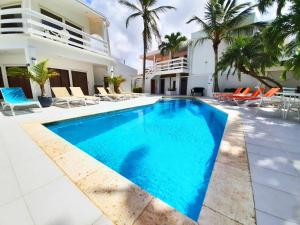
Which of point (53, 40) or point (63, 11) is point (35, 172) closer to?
point (53, 40)

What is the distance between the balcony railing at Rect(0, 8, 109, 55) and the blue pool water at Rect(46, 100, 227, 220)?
581 cm

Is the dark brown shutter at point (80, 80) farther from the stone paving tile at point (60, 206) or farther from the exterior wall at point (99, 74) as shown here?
the stone paving tile at point (60, 206)

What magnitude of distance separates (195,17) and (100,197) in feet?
57.4

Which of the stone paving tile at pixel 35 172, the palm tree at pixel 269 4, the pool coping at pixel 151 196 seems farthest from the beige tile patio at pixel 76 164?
the palm tree at pixel 269 4

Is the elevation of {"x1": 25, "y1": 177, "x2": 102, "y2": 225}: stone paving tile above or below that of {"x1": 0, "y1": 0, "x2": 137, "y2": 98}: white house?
below

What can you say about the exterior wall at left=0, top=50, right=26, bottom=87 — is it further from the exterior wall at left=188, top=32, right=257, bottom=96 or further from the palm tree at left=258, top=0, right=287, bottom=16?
the exterior wall at left=188, top=32, right=257, bottom=96

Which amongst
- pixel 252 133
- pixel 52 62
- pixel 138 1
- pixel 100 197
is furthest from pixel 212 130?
pixel 138 1

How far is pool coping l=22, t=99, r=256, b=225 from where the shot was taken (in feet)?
4.89

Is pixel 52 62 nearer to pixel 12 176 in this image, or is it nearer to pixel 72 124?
pixel 72 124

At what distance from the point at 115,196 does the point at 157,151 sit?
2.37 m

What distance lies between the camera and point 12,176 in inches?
82.9

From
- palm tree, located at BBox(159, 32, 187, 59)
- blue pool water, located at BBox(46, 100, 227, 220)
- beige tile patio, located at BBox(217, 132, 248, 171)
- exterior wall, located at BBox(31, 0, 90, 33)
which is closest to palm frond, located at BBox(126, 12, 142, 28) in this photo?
exterior wall, located at BBox(31, 0, 90, 33)

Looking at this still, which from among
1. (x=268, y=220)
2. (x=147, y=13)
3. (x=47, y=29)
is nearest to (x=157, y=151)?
(x=268, y=220)

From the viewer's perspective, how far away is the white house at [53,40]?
24.9 ft
